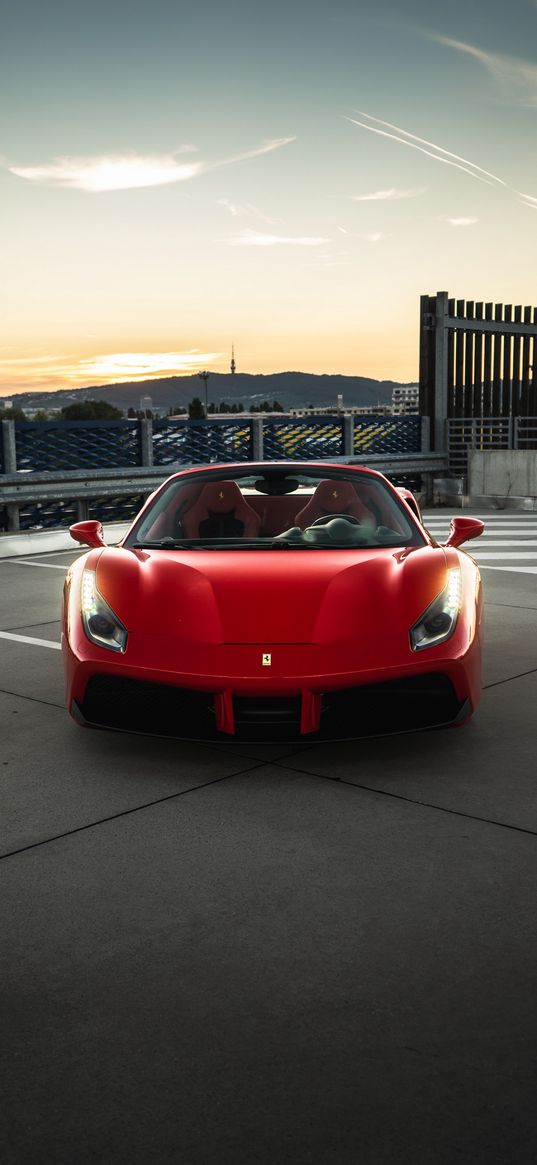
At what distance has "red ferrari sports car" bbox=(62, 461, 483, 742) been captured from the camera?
414cm

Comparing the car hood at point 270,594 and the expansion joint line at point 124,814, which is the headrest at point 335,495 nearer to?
the car hood at point 270,594

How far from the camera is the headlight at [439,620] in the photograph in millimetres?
4309

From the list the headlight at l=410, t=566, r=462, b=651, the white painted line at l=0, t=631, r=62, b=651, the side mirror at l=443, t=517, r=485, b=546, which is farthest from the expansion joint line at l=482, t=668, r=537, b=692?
the white painted line at l=0, t=631, r=62, b=651

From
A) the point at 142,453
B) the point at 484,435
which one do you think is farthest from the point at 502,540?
the point at 484,435

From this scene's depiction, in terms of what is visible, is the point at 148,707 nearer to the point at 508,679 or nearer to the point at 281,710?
the point at 281,710

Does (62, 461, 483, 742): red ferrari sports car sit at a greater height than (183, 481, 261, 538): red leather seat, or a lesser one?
lesser

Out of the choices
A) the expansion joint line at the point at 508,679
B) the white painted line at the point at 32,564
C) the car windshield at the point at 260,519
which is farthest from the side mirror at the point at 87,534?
the white painted line at the point at 32,564

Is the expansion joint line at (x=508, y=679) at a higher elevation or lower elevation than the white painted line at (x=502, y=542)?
higher

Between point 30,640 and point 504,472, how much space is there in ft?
38.5

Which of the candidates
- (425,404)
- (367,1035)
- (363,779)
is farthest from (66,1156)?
(425,404)

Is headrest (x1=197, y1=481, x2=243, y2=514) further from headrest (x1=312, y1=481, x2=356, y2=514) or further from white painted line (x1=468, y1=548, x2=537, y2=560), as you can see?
white painted line (x1=468, y1=548, x2=537, y2=560)

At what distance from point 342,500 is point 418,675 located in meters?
1.90

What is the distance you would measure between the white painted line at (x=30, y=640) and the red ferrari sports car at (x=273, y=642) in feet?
6.95

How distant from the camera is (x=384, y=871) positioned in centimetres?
337
